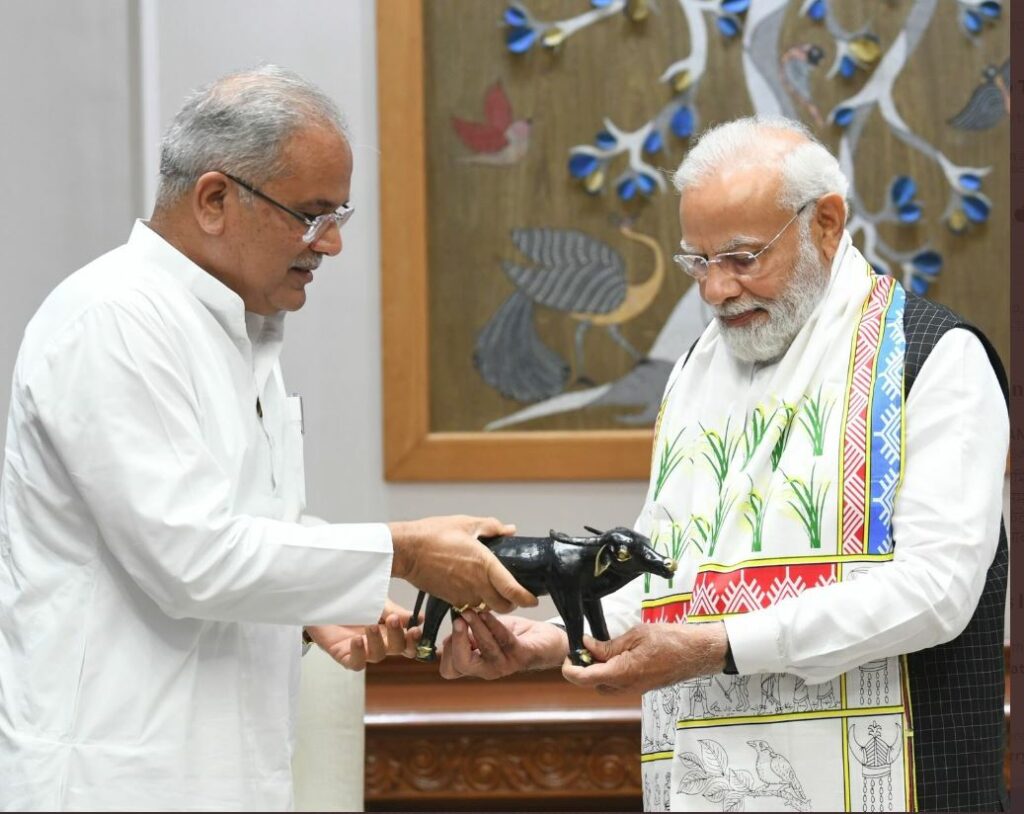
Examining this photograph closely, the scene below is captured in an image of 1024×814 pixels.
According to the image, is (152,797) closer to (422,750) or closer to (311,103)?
(311,103)

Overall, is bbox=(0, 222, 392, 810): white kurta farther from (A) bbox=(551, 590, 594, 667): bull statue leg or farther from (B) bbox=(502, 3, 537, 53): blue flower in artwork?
(B) bbox=(502, 3, 537, 53): blue flower in artwork

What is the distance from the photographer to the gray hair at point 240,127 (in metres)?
2.06

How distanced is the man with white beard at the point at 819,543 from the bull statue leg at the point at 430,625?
97mm

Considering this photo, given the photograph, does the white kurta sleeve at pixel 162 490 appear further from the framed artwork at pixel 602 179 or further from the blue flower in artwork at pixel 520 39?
the blue flower in artwork at pixel 520 39

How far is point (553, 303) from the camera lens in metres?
3.96

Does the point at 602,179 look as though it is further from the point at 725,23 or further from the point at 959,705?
the point at 959,705

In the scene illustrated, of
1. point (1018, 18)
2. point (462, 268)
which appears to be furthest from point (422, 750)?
point (1018, 18)

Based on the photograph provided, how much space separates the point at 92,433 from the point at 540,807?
2.34 metres

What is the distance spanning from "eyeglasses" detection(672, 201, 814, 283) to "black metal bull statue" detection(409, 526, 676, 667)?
1.94 ft

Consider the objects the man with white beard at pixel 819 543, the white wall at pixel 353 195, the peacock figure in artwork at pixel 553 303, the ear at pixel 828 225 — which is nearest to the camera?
the man with white beard at pixel 819 543

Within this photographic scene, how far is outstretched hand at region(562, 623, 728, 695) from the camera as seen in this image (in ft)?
7.00

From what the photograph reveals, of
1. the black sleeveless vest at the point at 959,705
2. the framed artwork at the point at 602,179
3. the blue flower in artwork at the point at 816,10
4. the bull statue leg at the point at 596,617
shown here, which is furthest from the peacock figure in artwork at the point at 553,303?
the bull statue leg at the point at 596,617

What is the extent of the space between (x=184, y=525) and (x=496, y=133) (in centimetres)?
231

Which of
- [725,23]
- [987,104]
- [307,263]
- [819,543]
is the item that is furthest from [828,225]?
[987,104]
